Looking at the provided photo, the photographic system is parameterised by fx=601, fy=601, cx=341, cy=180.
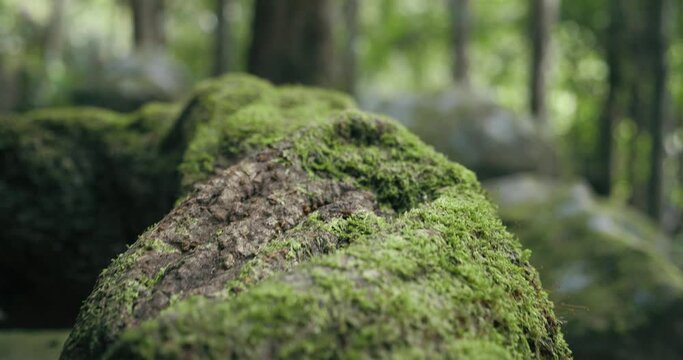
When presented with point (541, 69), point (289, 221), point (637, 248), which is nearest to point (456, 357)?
point (289, 221)

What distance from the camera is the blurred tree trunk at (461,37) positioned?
14.8 metres

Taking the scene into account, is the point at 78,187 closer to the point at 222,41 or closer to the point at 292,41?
the point at 292,41

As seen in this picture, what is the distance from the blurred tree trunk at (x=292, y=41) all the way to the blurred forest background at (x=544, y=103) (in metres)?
0.02

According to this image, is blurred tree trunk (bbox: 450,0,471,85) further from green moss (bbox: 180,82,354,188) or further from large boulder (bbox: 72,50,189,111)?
green moss (bbox: 180,82,354,188)

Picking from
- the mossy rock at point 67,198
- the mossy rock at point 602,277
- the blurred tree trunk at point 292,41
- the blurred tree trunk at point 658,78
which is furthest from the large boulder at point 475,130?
the mossy rock at point 67,198

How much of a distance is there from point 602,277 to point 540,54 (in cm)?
801

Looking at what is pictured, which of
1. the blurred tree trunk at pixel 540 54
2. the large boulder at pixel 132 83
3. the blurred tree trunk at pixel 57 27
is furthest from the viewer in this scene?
the blurred tree trunk at pixel 57 27

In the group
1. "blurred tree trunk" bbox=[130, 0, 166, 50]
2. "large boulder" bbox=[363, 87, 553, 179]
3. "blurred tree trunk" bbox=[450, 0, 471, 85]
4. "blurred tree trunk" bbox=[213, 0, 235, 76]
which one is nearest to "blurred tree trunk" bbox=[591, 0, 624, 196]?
"large boulder" bbox=[363, 87, 553, 179]

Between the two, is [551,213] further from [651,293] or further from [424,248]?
[424,248]

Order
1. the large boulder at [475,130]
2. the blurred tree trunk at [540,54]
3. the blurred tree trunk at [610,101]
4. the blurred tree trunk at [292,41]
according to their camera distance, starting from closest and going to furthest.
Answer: the blurred tree trunk at [292,41] → the large boulder at [475,130] → the blurred tree trunk at [610,101] → the blurred tree trunk at [540,54]

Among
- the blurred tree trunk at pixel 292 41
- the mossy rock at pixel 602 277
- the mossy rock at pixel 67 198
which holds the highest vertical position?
the blurred tree trunk at pixel 292 41

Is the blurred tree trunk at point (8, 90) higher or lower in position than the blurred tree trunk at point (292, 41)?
lower

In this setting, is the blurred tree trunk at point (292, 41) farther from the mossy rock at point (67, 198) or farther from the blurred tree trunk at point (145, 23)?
the blurred tree trunk at point (145, 23)

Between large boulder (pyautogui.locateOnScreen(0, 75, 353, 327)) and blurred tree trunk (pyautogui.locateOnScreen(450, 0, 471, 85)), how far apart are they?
11.1 metres
